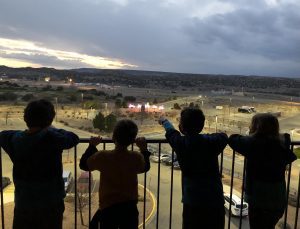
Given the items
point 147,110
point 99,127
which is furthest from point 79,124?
point 147,110

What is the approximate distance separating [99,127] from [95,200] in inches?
969

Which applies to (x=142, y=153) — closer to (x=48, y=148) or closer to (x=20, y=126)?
(x=48, y=148)

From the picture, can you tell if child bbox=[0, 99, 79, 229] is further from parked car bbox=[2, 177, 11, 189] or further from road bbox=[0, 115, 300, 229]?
parked car bbox=[2, 177, 11, 189]

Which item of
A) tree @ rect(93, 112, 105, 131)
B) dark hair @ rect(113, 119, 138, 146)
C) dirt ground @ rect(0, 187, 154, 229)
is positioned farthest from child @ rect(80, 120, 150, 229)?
tree @ rect(93, 112, 105, 131)

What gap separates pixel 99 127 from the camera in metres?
43.2

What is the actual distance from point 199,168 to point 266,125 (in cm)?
66

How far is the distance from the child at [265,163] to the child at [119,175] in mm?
858

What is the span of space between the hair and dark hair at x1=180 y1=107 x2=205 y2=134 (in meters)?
0.49

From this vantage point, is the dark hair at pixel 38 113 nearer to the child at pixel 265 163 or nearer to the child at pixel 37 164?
the child at pixel 37 164

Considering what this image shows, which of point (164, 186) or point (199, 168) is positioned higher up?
point (199, 168)

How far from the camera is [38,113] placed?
2.89 meters

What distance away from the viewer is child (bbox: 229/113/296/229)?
3225 mm

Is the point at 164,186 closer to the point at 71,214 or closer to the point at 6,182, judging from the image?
the point at 71,214

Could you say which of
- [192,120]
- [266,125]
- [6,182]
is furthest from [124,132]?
[6,182]
